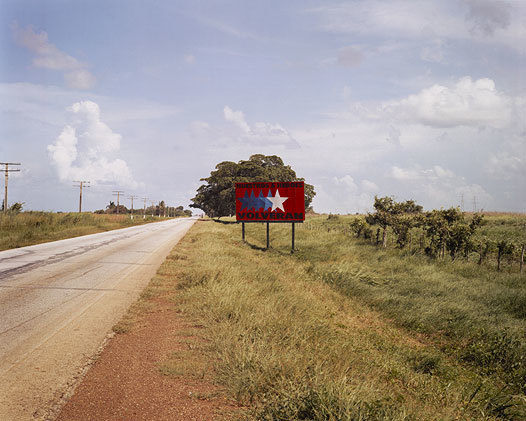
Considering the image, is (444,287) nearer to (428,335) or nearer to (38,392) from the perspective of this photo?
(428,335)

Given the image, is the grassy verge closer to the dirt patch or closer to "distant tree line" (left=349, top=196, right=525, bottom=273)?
the dirt patch

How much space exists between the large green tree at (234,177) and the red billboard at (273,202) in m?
32.2

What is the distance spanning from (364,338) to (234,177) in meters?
50.3

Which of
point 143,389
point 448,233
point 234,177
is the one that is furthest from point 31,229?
point 234,177

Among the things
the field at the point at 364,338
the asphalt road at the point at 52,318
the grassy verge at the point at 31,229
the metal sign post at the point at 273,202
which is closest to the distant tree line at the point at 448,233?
the field at the point at 364,338

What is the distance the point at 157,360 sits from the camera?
467 centimetres

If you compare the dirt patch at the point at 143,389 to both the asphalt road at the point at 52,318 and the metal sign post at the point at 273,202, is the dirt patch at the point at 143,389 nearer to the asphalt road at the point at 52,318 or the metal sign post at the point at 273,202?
the asphalt road at the point at 52,318

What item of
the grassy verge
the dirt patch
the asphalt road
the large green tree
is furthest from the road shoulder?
the large green tree

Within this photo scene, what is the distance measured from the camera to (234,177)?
5631 cm

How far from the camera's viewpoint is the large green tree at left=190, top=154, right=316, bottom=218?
5534 cm

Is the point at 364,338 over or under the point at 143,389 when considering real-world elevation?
under

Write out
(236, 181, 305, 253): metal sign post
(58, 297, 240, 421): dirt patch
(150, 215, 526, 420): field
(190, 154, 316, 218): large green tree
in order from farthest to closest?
(190, 154, 316, 218): large green tree < (236, 181, 305, 253): metal sign post < (150, 215, 526, 420): field < (58, 297, 240, 421): dirt patch

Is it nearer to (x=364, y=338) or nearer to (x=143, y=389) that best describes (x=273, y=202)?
(x=364, y=338)

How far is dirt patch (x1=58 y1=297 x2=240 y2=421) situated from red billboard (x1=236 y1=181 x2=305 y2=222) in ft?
51.5
